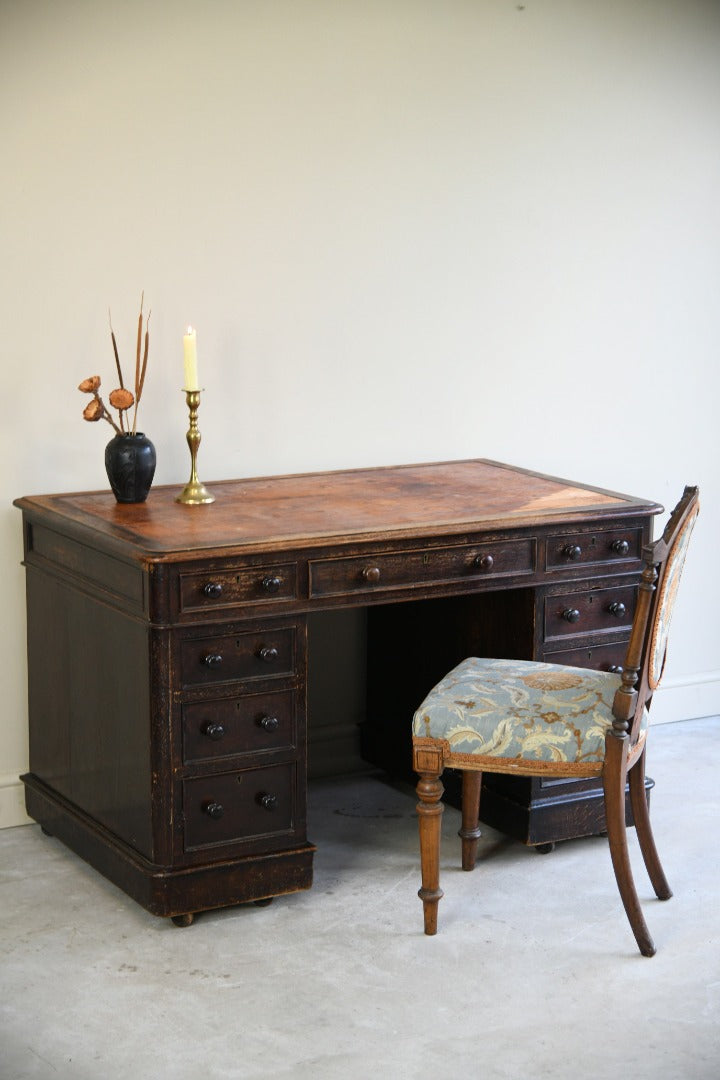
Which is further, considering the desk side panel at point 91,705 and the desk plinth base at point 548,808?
the desk plinth base at point 548,808

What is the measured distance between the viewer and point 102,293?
3.53 m

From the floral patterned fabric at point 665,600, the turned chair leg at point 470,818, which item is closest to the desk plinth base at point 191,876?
the turned chair leg at point 470,818

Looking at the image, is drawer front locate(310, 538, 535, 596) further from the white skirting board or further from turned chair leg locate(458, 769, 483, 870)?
the white skirting board

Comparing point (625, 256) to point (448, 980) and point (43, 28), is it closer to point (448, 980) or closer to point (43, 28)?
point (43, 28)

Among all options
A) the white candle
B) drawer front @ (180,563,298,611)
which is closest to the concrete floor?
drawer front @ (180,563,298,611)

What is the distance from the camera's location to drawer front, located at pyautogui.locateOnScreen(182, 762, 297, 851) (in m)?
3.06

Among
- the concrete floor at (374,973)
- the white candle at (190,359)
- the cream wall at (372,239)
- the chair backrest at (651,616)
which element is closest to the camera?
the concrete floor at (374,973)

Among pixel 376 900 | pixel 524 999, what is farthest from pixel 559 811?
pixel 524 999

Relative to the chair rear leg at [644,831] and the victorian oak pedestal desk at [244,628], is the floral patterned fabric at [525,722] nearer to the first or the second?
the chair rear leg at [644,831]

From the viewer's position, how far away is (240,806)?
10.2 feet

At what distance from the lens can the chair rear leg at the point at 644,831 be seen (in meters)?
3.13

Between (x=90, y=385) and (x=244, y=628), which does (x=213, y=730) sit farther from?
(x=90, y=385)

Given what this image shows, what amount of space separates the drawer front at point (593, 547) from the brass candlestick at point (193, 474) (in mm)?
769

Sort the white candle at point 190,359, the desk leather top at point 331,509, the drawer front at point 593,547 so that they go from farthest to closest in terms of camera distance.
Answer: the drawer front at point 593,547
the white candle at point 190,359
the desk leather top at point 331,509
